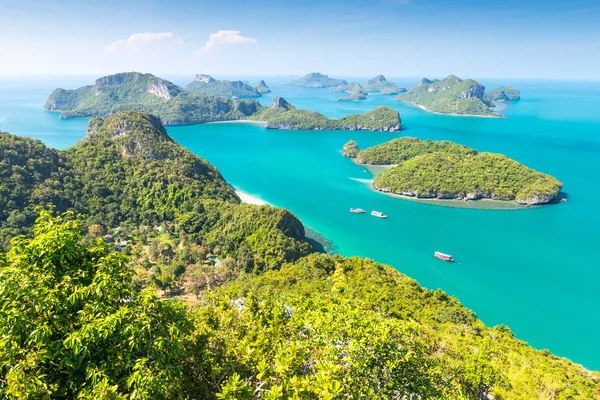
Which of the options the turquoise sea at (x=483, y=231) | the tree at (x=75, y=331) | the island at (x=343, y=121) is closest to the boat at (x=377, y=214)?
the turquoise sea at (x=483, y=231)

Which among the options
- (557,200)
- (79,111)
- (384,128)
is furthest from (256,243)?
(79,111)

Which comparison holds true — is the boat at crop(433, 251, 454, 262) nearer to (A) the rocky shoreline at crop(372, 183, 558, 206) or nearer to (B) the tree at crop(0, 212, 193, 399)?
(A) the rocky shoreline at crop(372, 183, 558, 206)

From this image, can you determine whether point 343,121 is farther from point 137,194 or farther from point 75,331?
point 75,331

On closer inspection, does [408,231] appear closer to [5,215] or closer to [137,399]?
[137,399]

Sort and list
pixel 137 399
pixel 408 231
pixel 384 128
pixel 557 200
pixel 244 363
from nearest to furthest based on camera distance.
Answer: pixel 137 399 → pixel 244 363 → pixel 408 231 → pixel 557 200 → pixel 384 128

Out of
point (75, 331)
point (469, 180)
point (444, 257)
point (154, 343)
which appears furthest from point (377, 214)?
point (75, 331)

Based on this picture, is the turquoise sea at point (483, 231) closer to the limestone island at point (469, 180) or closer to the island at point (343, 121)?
the limestone island at point (469, 180)
